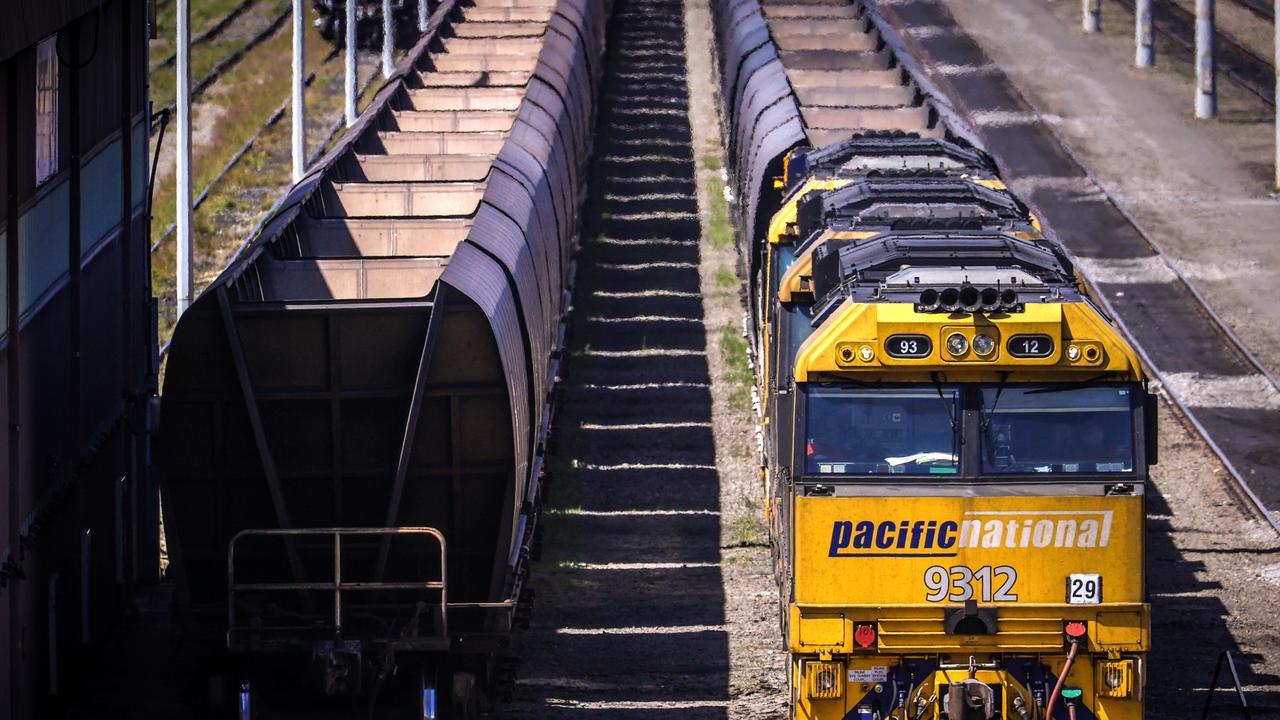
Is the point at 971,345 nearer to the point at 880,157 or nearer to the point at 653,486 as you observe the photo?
the point at 880,157

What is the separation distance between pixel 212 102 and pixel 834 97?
22.8 meters

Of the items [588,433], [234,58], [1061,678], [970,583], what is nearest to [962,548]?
[970,583]

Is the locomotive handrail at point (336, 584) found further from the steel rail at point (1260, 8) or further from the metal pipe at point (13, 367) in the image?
the steel rail at point (1260, 8)

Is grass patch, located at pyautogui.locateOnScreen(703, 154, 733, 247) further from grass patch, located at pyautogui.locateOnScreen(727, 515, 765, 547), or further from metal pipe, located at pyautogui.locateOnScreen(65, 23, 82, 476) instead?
metal pipe, located at pyautogui.locateOnScreen(65, 23, 82, 476)

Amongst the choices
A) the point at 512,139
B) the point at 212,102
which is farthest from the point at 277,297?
the point at 212,102

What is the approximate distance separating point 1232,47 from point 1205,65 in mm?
7211

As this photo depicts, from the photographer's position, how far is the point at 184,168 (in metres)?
24.1

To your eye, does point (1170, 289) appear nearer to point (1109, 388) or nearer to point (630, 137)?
point (630, 137)

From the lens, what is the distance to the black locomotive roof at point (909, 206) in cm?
1488

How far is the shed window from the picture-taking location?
1555 centimetres

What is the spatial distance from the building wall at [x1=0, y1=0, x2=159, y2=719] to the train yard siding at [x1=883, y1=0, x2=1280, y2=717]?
9666mm

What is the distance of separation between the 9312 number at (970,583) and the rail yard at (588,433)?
22mm

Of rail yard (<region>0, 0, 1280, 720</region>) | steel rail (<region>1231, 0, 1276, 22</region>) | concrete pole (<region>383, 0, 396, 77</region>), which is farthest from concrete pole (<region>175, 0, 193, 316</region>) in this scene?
steel rail (<region>1231, 0, 1276, 22</region>)

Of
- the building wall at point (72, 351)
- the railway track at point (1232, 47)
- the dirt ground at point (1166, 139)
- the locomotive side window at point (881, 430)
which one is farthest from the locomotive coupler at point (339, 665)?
the railway track at point (1232, 47)
